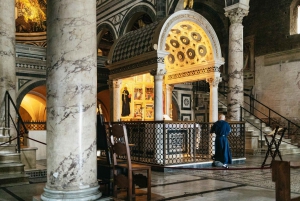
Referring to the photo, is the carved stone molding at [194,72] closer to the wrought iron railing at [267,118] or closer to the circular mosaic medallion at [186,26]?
the circular mosaic medallion at [186,26]

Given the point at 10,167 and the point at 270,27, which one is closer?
the point at 10,167

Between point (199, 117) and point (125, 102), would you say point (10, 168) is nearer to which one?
point (125, 102)

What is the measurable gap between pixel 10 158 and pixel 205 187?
4.09m

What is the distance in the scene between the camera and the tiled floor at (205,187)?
5453 mm

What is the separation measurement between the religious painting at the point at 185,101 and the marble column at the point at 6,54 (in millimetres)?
9395

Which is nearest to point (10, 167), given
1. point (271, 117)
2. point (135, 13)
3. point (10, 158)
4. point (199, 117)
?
A: point (10, 158)

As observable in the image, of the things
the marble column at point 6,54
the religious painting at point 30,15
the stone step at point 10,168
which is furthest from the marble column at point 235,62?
the religious painting at point 30,15

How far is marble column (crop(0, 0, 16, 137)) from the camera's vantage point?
26.1 ft

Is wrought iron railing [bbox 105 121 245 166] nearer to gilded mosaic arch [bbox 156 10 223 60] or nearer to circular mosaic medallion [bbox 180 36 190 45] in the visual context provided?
gilded mosaic arch [bbox 156 10 223 60]

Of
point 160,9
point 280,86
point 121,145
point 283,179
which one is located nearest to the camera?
point 283,179

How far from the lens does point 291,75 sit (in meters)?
16.2

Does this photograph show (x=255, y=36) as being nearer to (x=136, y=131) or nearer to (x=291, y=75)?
(x=291, y=75)

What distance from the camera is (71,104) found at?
13.4 ft

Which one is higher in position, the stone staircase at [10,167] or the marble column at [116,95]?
the marble column at [116,95]
